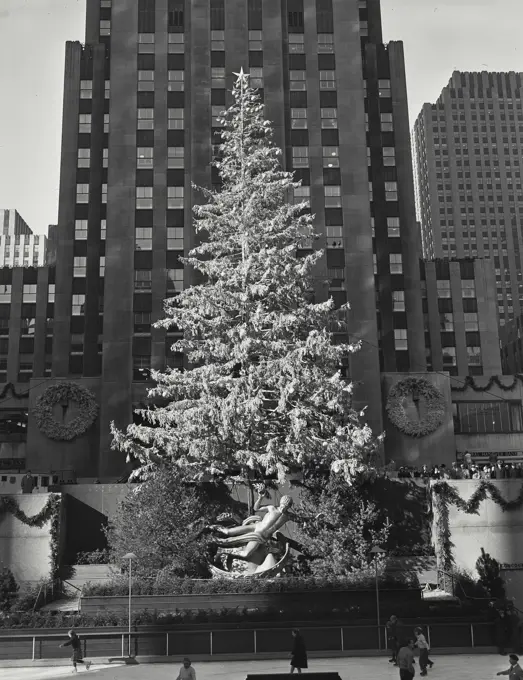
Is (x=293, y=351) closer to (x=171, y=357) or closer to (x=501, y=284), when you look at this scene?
(x=171, y=357)

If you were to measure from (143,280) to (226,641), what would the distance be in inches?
1792

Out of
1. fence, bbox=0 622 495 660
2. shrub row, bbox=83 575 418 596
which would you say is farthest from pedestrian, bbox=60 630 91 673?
shrub row, bbox=83 575 418 596

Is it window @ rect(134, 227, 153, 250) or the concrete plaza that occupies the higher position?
window @ rect(134, 227, 153, 250)

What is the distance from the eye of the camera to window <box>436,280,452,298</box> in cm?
10938

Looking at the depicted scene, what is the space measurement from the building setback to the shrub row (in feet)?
234

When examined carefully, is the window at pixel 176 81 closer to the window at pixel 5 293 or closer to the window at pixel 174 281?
the window at pixel 174 281

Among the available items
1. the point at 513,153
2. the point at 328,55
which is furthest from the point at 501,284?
the point at 328,55

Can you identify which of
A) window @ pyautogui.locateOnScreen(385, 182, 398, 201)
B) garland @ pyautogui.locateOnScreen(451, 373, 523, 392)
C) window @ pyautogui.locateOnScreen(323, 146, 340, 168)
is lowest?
garland @ pyautogui.locateOnScreen(451, 373, 523, 392)

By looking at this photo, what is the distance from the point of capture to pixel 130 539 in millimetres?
35562

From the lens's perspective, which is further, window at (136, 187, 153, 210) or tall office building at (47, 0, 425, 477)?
window at (136, 187, 153, 210)

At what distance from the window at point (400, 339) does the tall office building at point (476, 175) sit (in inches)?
3280

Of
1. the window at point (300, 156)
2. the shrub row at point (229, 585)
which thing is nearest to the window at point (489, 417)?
the window at point (300, 156)

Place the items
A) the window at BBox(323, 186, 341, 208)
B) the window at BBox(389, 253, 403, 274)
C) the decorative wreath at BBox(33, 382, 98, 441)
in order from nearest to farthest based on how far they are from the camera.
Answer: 1. the decorative wreath at BBox(33, 382, 98, 441)
2. the window at BBox(323, 186, 341, 208)
3. the window at BBox(389, 253, 403, 274)

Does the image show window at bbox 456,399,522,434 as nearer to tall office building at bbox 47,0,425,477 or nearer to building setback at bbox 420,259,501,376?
tall office building at bbox 47,0,425,477
